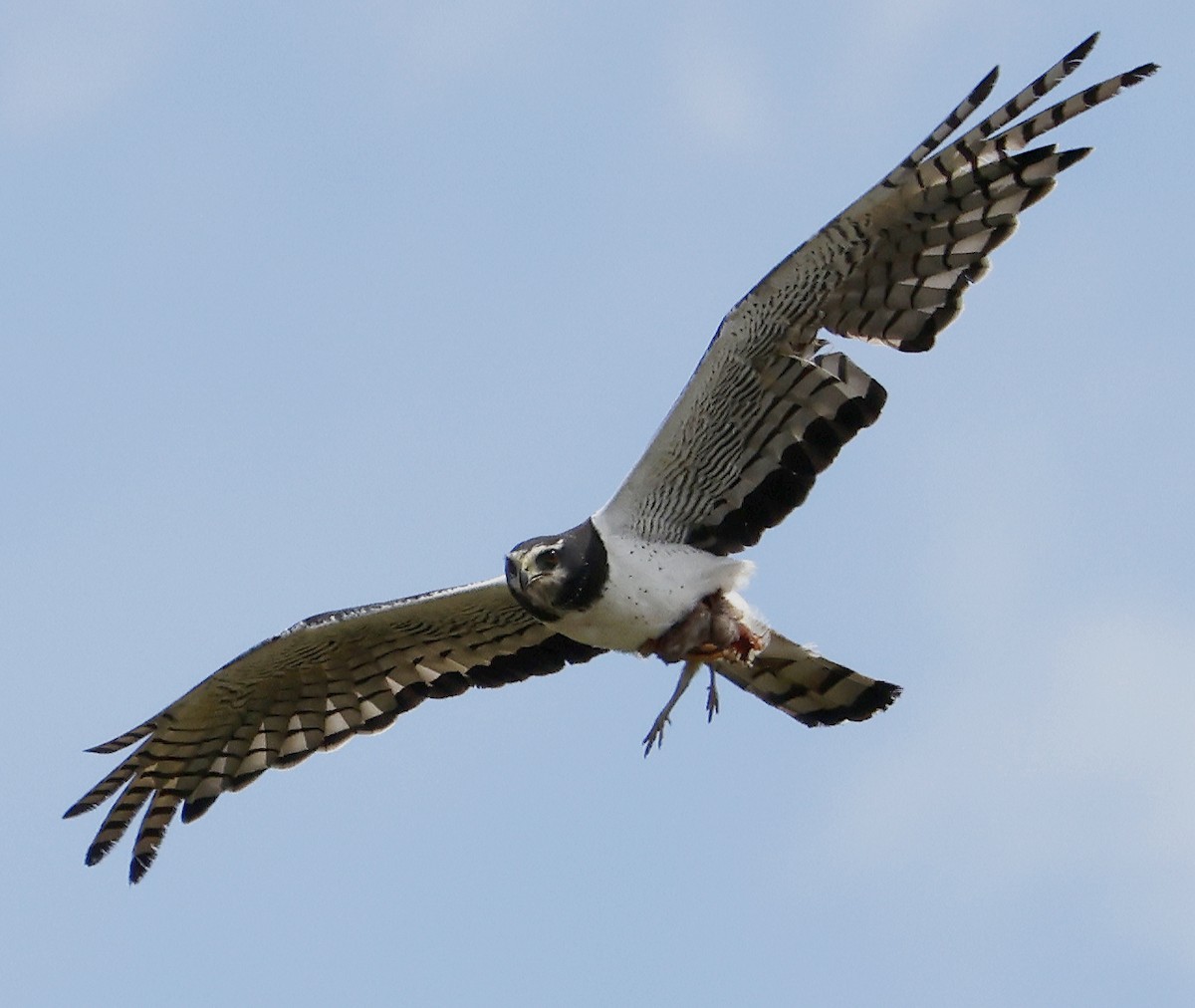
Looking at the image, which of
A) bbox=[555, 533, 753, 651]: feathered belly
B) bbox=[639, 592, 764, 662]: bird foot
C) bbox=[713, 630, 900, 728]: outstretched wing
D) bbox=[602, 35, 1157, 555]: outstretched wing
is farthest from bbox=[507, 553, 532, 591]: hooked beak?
bbox=[713, 630, 900, 728]: outstretched wing

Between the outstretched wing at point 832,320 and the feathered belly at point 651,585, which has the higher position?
the outstretched wing at point 832,320

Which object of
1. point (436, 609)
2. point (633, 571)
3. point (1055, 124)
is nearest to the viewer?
point (1055, 124)

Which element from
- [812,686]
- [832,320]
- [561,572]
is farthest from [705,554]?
[832,320]

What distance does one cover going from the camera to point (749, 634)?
1130cm

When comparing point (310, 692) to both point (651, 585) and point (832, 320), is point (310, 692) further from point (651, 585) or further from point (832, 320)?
point (832, 320)

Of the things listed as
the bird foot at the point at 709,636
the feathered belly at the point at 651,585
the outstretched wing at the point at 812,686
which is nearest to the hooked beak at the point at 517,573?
the feathered belly at the point at 651,585

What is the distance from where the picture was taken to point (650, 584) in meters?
11.1

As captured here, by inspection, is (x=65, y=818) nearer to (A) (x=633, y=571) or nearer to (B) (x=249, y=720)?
(B) (x=249, y=720)

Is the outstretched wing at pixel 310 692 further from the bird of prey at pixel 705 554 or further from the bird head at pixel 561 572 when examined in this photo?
the bird head at pixel 561 572

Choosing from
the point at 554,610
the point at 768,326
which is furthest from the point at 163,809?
the point at 768,326

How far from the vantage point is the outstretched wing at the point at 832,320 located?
10562mm

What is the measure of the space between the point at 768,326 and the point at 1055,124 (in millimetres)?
1642

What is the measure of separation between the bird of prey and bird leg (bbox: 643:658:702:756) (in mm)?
10

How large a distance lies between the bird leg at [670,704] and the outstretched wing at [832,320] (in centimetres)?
63
